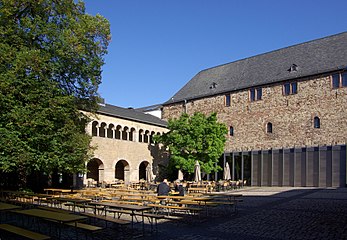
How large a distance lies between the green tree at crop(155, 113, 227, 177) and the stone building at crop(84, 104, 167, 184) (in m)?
3.09

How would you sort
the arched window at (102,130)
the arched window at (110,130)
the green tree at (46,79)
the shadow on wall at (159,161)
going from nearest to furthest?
the green tree at (46,79) → the arched window at (102,130) → the arched window at (110,130) → the shadow on wall at (159,161)

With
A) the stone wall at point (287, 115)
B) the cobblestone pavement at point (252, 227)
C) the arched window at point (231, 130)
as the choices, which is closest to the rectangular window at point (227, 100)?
the stone wall at point (287, 115)

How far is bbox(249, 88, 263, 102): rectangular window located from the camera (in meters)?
33.2

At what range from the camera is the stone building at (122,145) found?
30.1 m

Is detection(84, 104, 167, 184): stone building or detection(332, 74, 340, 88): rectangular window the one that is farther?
detection(84, 104, 167, 184): stone building

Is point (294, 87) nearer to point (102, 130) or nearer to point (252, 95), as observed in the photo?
point (252, 95)

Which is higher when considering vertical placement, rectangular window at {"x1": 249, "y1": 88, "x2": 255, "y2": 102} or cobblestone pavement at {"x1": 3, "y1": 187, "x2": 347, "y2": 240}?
rectangular window at {"x1": 249, "y1": 88, "x2": 255, "y2": 102}

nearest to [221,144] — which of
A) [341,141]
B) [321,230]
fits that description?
[341,141]

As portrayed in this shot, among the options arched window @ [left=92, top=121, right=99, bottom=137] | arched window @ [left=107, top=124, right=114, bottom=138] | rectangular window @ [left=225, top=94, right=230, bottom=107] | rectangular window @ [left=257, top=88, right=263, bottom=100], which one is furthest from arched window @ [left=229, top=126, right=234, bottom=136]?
arched window @ [left=92, top=121, right=99, bottom=137]

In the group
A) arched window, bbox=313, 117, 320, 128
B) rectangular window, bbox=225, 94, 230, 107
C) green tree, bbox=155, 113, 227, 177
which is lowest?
green tree, bbox=155, 113, 227, 177

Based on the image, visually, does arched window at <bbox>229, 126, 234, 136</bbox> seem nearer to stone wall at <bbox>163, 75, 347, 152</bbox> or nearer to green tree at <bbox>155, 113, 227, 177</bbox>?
stone wall at <bbox>163, 75, 347, 152</bbox>

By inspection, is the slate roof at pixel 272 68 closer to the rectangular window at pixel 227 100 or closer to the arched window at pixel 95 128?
the rectangular window at pixel 227 100

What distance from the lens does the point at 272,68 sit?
34.3m

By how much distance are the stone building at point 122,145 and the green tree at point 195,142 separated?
10.1ft
